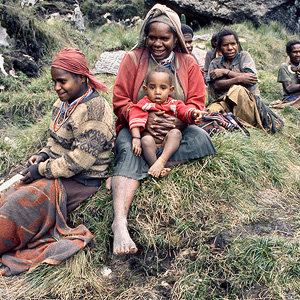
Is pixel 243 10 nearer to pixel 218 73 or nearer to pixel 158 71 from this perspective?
pixel 218 73

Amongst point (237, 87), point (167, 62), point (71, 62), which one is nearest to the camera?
point (71, 62)

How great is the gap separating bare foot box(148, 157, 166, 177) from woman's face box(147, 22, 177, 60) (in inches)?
43.5

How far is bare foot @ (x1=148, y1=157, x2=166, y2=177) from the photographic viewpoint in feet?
9.16

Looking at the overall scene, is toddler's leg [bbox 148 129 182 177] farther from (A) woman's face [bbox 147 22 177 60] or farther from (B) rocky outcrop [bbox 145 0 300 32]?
(B) rocky outcrop [bbox 145 0 300 32]

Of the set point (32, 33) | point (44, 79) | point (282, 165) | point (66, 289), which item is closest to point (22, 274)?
point (66, 289)

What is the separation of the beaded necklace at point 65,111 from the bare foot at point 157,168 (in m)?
0.85

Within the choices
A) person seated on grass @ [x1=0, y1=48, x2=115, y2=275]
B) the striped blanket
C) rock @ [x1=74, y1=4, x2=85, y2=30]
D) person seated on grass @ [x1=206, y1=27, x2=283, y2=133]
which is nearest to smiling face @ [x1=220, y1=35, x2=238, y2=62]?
person seated on grass @ [x1=206, y1=27, x2=283, y2=133]

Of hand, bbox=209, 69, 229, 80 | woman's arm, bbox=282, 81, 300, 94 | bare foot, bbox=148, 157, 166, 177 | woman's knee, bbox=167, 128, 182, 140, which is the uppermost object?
hand, bbox=209, 69, 229, 80

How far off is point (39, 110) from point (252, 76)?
3.38m

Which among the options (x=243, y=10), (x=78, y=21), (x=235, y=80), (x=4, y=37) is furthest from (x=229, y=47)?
(x=243, y=10)

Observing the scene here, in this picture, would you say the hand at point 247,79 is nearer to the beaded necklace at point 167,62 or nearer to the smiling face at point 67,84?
the beaded necklace at point 167,62

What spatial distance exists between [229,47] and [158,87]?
1899 millimetres

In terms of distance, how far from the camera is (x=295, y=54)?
538 centimetres

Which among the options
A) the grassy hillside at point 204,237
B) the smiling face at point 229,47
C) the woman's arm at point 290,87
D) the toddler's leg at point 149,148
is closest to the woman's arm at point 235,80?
the smiling face at point 229,47
